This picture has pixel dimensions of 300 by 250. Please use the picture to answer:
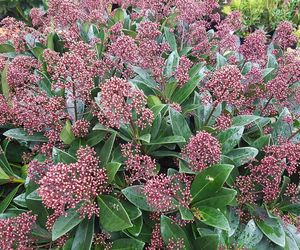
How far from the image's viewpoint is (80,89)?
6.54ft

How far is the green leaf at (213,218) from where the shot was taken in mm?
1796

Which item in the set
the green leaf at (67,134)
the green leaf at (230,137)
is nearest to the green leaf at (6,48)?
the green leaf at (67,134)

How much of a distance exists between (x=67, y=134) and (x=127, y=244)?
2.13ft

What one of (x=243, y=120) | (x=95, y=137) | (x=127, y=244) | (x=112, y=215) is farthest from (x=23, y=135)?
(x=243, y=120)

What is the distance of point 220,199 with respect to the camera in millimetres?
1896

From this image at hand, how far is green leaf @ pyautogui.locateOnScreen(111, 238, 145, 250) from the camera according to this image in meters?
1.82

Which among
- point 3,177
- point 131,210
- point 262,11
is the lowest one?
point 262,11

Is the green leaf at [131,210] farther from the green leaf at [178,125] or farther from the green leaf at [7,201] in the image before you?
the green leaf at [7,201]

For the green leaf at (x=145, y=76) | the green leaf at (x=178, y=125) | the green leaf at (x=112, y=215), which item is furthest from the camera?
the green leaf at (x=145, y=76)

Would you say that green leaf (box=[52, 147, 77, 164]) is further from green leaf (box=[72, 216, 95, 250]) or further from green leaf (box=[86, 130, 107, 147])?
green leaf (box=[72, 216, 95, 250])

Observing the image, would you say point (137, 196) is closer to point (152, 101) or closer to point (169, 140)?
point (169, 140)

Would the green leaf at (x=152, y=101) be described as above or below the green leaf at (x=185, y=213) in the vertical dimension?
above

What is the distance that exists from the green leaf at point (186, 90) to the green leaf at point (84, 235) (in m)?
0.91

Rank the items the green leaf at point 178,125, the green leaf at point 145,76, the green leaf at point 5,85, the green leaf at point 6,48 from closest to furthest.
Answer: the green leaf at point 178,125 → the green leaf at point 5,85 → the green leaf at point 145,76 → the green leaf at point 6,48
